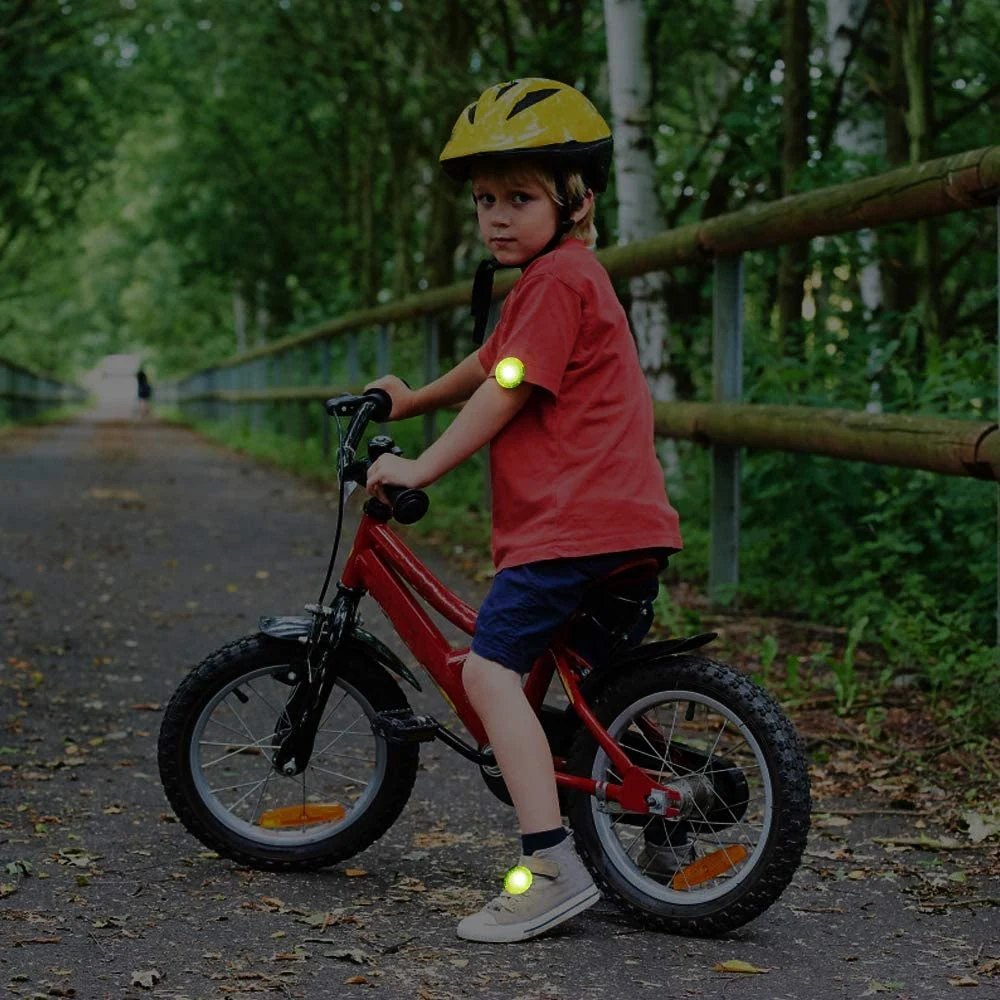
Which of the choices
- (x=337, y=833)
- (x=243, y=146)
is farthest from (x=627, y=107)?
(x=243, y=146)

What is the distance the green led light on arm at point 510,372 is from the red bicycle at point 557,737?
273mm

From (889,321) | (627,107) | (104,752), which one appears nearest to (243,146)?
(627,107)

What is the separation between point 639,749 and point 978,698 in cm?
170

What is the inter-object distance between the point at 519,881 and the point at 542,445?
858 mm

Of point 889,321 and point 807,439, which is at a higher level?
point 889,321

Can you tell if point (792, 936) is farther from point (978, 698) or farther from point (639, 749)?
point (978, 698)

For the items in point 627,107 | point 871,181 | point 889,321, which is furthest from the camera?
point 627,107

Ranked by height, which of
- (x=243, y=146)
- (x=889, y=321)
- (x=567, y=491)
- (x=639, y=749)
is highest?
(x=243, y=146)

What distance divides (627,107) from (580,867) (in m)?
6.67

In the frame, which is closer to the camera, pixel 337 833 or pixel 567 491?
pixel 567 491

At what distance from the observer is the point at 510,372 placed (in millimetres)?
3275

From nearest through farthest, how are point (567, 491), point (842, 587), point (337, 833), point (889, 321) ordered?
1. point (567, 491)
2. point (337, 833)
3. point (842, 587)
4. point (889, 321)

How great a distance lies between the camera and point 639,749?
11.5 ft

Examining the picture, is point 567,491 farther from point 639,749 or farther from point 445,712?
point 445,712
